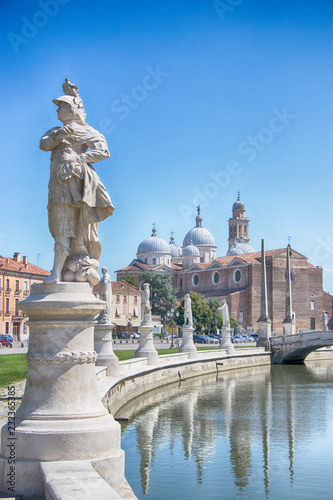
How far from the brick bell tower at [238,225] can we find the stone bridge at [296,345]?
8237 cm

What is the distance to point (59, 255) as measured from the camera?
207 inches

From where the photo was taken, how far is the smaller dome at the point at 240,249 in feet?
362

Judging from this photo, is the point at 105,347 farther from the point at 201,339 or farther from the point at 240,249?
the point at 240,249

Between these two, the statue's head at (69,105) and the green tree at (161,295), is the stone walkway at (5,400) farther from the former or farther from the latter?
the green tree at (161,295)

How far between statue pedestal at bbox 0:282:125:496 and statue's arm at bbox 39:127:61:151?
4.02 ft

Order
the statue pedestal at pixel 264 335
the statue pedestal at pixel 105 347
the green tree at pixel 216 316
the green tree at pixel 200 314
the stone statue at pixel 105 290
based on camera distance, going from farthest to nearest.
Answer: the green tree at pixel 216 316, the green tree at pixel 200 314, the statue pedestal at pixel 264 335, the stone statue at pixel 105 290, the statue pedestal at pixel 105 347

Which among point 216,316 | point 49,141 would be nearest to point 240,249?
point 216,316

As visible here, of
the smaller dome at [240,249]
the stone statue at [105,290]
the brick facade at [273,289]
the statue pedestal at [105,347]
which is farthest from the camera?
the smaller dome at [240,249]

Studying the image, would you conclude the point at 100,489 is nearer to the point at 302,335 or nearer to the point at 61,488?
the point at 61,488

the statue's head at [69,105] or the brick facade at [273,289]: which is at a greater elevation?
the brick facade at [273,289]

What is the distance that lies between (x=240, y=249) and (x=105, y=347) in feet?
316

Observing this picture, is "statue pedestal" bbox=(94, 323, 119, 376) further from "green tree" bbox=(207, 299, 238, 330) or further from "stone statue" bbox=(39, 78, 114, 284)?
"green tree" bbox=(207, 299, 238, 330)

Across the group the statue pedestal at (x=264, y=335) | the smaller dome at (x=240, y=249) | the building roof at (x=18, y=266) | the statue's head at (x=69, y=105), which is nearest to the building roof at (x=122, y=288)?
the building roof at (x=18, y=266)

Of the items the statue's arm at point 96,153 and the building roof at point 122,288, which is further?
the building roof at point 122,288
